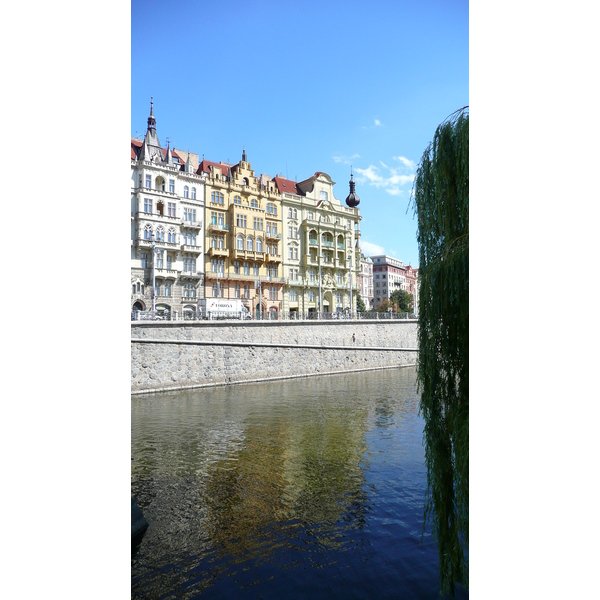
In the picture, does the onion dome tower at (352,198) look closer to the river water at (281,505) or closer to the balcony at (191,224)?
the balcony at (191,224)

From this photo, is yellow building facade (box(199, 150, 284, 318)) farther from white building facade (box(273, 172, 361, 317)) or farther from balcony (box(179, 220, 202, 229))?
white building facade (box(273, 172, 361, 317))

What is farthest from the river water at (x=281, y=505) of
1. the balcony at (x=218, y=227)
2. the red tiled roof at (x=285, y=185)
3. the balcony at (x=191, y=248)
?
the red tiled roof at (x=285, y=185)

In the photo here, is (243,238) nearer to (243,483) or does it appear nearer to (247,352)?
(247,352)

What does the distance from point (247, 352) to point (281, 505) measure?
15.5m

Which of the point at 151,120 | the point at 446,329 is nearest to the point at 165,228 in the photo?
the point at 151,120

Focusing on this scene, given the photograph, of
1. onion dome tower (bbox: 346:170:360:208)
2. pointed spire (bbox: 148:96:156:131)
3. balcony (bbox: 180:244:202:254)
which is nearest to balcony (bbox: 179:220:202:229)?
balcony (bbox: 180:244:202:254)
